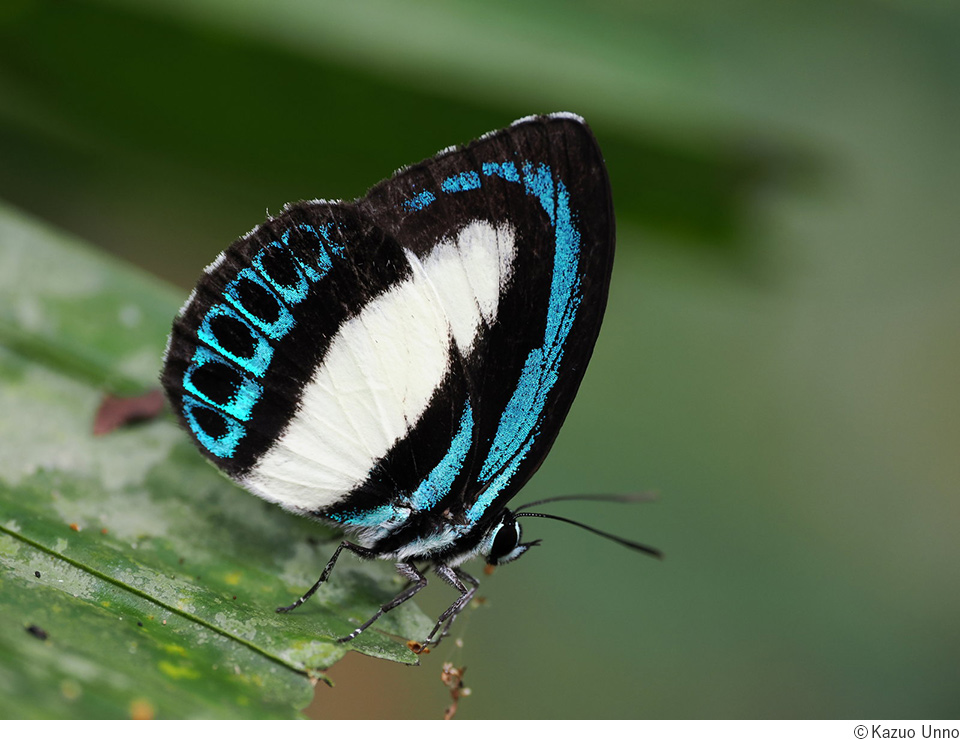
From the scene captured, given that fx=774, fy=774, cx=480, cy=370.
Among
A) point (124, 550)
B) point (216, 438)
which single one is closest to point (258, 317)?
point (216, 438)

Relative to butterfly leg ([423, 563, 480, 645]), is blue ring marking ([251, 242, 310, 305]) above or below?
above

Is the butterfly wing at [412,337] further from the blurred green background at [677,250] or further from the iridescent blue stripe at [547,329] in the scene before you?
the blurred green background at [677,250]

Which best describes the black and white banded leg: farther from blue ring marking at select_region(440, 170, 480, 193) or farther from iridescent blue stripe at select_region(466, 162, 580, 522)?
blue ring marking at select_region(440, 170, 480, 193)

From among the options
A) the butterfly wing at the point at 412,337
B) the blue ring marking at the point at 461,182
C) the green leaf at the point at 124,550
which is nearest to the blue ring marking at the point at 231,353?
the butterfly wing at the point at 412,337

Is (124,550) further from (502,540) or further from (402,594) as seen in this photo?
(502,540)

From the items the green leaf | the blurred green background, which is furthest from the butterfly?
the blurred green background

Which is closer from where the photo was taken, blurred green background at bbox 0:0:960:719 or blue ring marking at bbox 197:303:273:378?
blue ring marking at bbox 197:303:273:378
